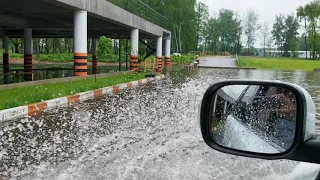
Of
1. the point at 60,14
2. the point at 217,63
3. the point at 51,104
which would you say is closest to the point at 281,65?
the point at 217,63

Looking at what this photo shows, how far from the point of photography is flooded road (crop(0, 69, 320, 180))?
13.0 ft

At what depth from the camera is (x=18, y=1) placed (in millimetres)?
15414

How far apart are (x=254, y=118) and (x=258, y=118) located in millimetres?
23

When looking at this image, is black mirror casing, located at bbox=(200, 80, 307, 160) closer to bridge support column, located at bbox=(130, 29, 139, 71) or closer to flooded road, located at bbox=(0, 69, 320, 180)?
flooded road, located at bbox=(0, 69, 320, 180)

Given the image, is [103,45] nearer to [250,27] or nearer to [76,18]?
[76,18]

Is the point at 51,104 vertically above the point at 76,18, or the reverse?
the point at 76,18

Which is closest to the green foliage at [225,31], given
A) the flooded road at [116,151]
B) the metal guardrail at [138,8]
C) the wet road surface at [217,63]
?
the wet road surface at [217,63]

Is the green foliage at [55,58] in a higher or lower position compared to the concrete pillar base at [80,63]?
higher

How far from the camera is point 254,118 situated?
1.74 m

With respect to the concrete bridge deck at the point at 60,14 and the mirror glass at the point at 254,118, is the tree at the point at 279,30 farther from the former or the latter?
the mirror glass at the point at 254,118

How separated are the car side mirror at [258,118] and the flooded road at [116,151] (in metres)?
0.61

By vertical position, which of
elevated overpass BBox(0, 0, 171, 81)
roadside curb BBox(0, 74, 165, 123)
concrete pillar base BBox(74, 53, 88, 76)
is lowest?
roadside curb BBox(0, 74, 165, 123)

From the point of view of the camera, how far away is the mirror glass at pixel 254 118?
1.59 metres

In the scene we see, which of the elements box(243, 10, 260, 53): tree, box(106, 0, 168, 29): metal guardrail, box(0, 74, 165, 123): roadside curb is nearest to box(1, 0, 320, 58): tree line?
box(243, 10, 260, 53): tree
